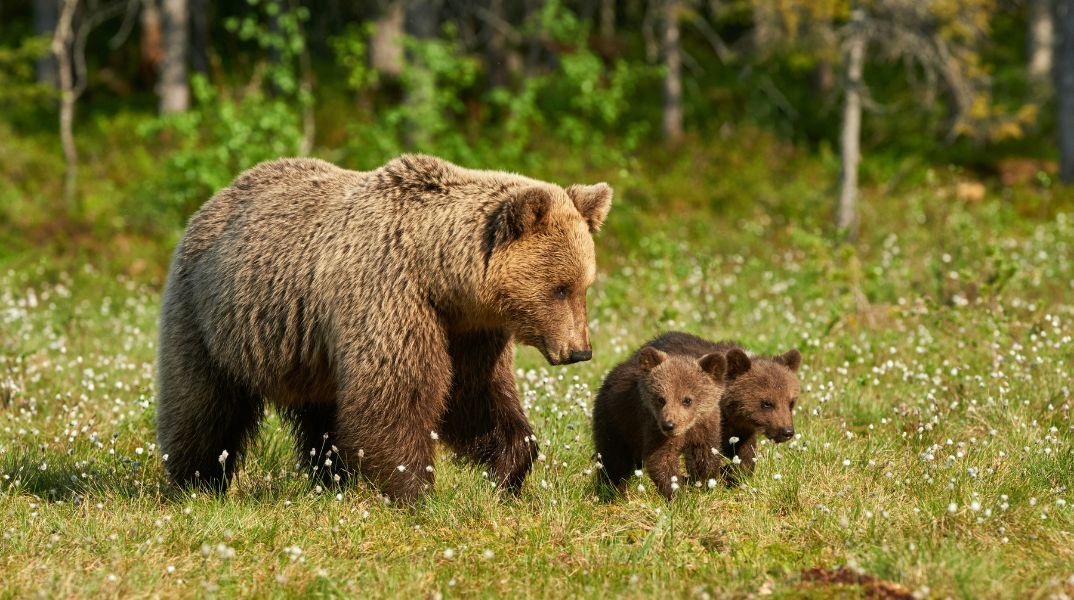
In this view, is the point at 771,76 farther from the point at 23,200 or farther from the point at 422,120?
the point at 23,200

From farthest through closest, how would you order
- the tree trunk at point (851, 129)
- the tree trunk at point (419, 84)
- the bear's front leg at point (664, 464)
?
the tree trunk at point (419, 84) → the tree trunk at point (851, 129) → the bear's front leg at point (664, 464)

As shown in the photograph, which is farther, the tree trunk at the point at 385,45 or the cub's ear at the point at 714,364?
the tree trunk at the point at 385,45

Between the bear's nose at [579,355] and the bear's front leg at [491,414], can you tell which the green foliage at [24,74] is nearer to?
the bear's front leg at [491,414]

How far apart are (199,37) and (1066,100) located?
17820mm

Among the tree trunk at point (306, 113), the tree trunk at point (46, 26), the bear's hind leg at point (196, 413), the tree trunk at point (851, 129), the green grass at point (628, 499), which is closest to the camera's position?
the green grass at point (628, 499)

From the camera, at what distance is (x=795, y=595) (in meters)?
4.55

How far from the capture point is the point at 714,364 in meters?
6.14

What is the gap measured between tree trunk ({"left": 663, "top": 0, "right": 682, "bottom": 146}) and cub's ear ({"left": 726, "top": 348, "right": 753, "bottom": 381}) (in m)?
13.7

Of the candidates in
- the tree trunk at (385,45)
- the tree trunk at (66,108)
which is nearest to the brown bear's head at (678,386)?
the tree trunk at (66,108)

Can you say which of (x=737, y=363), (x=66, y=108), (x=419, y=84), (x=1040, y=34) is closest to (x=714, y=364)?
(x=737, y=363)

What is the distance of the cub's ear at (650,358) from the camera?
6.14 m

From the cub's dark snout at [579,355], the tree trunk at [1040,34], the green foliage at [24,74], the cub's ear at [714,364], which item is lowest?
the cub's ear at [714,364]

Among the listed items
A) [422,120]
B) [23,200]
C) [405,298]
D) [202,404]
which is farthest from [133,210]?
[405,298]

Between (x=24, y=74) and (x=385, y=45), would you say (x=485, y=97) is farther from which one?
(x=24, y=74)
